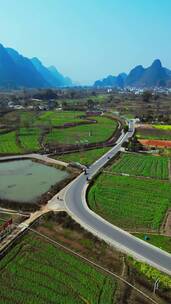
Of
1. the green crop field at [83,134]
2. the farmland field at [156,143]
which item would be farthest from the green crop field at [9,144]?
the farmland field at [156,143]

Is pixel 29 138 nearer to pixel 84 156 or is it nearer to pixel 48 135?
pixel 48 135

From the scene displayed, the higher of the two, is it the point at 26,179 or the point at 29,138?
the point at 29,138

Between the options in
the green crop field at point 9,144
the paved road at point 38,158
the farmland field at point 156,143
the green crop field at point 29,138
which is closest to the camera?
the paved road at point 38,158

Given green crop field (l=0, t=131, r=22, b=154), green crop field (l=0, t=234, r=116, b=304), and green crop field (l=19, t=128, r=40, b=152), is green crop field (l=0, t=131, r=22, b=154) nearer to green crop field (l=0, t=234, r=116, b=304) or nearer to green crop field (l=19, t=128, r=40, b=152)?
green crop field (l=19, t=128, r=40, b=152)

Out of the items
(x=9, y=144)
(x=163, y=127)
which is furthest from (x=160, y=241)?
(x=163, y=127)

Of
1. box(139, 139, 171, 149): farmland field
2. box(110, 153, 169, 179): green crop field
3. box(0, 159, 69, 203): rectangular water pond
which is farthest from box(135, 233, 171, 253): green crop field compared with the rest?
box(139, 139, 171, 149): farmland field

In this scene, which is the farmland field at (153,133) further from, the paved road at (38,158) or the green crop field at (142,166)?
the paved road at (38,158)
